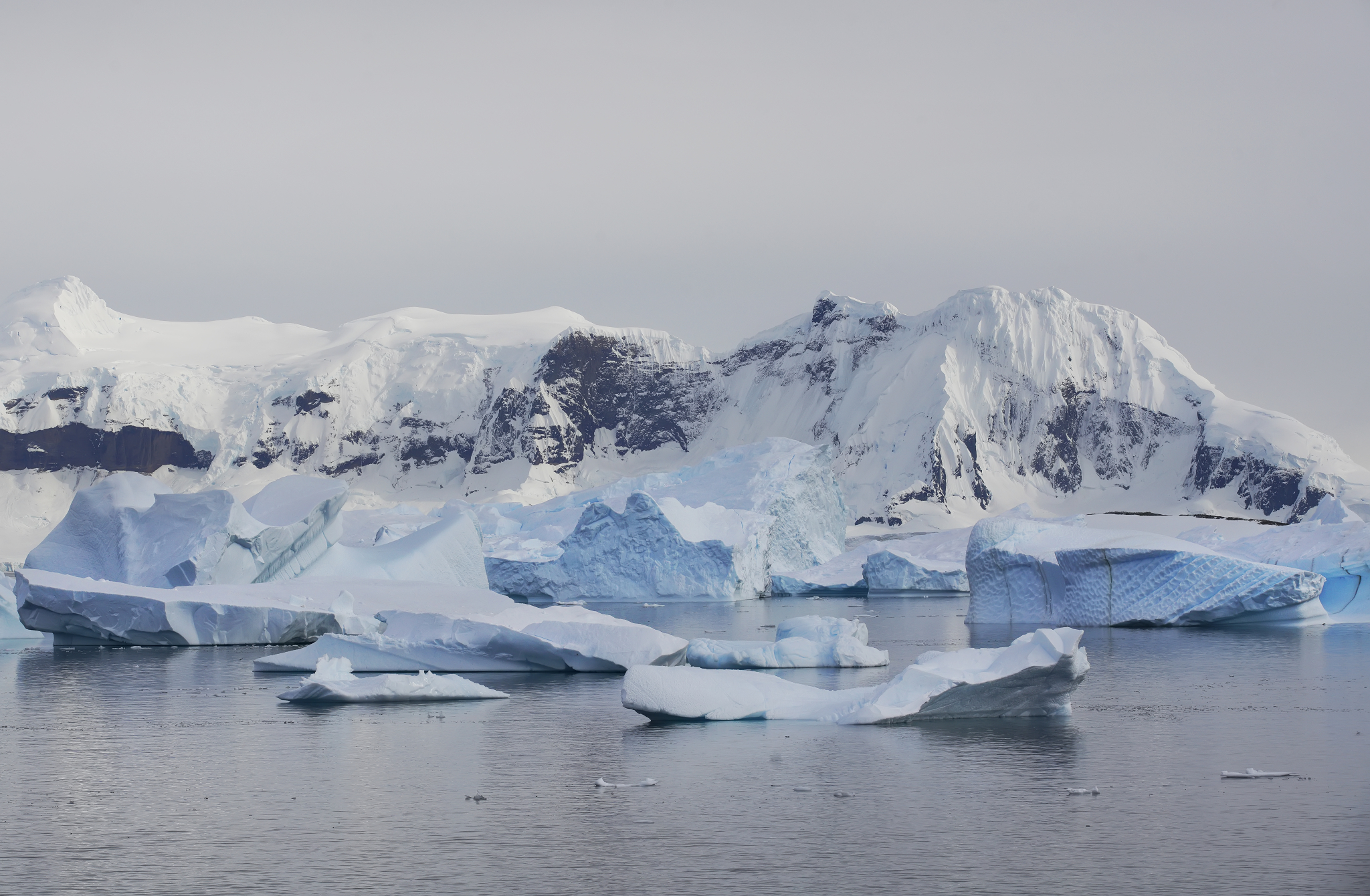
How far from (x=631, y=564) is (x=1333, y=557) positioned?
1001 inches

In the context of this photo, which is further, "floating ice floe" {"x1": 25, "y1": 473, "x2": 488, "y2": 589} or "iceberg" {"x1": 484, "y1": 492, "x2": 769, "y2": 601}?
"iceberg" {"x1": 484, "y1": 492, "x2": 769, "y2": 601}

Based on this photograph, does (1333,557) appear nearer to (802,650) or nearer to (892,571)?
(802,650)

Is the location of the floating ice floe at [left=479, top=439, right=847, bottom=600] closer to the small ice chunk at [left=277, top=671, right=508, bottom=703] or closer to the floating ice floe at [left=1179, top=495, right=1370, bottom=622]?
the floating ice floe at [left=1179, top=495, right=1370, bottom=622]

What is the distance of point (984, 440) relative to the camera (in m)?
137

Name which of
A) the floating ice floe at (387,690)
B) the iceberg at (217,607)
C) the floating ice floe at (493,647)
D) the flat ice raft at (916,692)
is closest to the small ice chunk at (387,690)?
the floating ice floe at (387,690)

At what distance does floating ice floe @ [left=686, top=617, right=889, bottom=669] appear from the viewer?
77.3ft

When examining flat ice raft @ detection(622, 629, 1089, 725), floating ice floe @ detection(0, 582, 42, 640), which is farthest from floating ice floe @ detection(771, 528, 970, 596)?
flat ice raft @ detection(622, 629, 1089, 725)

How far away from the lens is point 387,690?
19500 mm

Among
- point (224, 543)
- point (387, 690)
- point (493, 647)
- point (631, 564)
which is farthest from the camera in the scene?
point (631, 564)

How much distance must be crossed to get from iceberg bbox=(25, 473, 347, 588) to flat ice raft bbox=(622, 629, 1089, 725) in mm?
18511

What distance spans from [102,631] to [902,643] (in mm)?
16731

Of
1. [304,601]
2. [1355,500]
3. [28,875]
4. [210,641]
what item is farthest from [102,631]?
[1355,500]

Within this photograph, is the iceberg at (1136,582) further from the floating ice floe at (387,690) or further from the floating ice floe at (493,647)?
the floating ice floe at (387,690)

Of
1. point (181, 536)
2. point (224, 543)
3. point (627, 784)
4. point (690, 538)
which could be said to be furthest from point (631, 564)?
point (627, 784)
